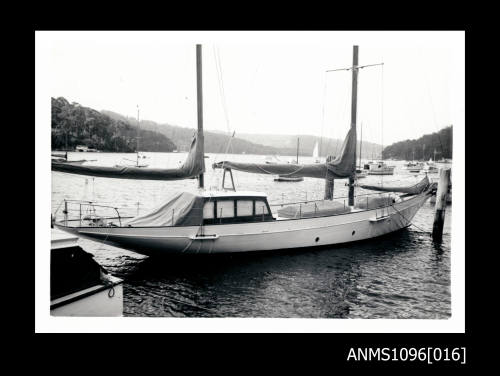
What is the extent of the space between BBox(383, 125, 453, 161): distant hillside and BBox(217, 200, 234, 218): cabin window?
571 centimetres

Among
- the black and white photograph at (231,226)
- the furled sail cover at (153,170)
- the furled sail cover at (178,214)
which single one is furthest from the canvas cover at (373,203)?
the furled sail cover at (153,170)

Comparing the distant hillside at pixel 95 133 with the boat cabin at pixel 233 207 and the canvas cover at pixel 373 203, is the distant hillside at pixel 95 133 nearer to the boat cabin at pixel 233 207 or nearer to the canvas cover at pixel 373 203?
the boat cabin at pixel 233 207

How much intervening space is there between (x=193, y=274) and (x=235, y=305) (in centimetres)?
206

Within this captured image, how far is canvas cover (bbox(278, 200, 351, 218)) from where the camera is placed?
476 inches

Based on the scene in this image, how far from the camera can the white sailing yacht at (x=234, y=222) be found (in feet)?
32.8

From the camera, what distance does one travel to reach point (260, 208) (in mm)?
11289

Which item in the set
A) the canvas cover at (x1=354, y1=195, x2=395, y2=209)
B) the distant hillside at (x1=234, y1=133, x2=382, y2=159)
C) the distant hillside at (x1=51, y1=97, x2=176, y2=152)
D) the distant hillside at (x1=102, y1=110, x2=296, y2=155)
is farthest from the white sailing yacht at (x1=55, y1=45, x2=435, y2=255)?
the distant hillside at (x1=51, y1=97, x2=176, y2=152)

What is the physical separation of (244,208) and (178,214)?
1.99m

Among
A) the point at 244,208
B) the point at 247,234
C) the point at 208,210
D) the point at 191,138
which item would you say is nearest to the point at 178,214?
the point at 208,210

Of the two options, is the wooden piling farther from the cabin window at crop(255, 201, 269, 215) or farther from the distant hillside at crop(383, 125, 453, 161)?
the cabin window at crop(255, 201, 269, 215)

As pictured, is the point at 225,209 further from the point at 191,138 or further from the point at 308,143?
the point at 308,143

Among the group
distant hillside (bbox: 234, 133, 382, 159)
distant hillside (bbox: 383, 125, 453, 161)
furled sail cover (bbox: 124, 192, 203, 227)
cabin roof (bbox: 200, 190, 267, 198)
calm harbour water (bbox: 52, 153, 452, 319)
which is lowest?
calm harbour water (bbox: 52, 153, 452, 319)
